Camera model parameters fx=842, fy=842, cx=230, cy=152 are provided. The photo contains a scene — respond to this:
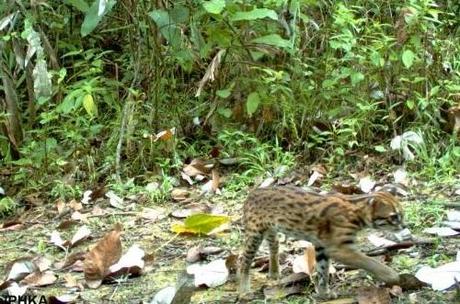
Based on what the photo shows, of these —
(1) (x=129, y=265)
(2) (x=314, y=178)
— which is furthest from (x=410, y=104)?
(1) (x=129, y=265)

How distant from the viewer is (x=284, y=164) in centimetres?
685

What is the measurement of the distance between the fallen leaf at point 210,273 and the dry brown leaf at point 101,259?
47 centimetres

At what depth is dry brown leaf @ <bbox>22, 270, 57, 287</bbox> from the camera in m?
4.83

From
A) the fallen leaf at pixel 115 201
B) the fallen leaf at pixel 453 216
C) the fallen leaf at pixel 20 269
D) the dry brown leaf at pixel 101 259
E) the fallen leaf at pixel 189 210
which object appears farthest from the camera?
the fallen leaf at pixel 115 201

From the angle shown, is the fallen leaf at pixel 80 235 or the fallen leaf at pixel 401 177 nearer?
the fallen leaf at pixel 80 235

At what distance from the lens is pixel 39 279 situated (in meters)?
4.86

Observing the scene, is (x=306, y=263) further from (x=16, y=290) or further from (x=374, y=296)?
(x=16, y=290)

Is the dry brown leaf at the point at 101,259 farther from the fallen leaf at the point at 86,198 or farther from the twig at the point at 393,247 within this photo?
the fallen leaf at the point at 86,198

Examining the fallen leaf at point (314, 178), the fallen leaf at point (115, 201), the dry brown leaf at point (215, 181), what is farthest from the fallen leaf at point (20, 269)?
the fallen leaf at point (314, 178)

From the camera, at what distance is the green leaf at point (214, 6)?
21.4 feet

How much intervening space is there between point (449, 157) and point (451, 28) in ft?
6.28

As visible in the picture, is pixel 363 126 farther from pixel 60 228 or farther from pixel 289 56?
pixel 60 228

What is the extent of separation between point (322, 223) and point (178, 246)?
1.34 metres

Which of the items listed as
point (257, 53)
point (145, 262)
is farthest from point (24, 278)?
point (257, 53)
